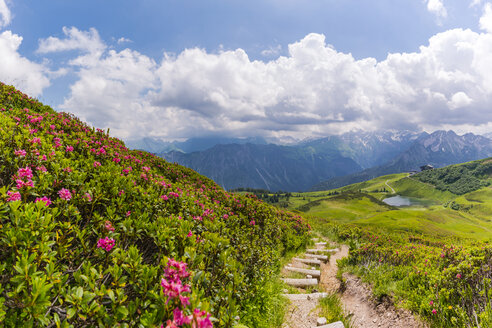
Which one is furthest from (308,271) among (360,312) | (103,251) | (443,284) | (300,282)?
(103,251)

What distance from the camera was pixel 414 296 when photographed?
629cm

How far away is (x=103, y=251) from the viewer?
3.50m

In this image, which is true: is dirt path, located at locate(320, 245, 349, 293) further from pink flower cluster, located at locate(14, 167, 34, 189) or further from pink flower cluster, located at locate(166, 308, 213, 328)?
pink flower cluster, located at locate(14, 167, 34, 189)

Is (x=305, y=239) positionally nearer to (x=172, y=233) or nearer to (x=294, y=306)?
(x=294, y=306)

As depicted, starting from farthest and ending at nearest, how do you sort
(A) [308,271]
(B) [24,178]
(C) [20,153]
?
(A) [308,271] → (C) [20,153] → (B) [24,178]

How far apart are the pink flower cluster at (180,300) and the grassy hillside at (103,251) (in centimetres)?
1

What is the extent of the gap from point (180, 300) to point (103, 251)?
1881 millimetres

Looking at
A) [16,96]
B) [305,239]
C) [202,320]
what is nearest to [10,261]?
[202,320]

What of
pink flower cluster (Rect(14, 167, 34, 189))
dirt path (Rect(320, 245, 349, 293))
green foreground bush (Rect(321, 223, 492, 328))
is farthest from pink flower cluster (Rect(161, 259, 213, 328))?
dirt path (Rect(320, 245, 349, 293))

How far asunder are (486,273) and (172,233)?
8135 mm

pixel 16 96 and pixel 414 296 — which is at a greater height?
pixel 16 96

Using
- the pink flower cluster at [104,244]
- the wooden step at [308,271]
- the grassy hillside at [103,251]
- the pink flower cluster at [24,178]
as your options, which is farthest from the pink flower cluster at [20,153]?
the wooden step at [308,271]

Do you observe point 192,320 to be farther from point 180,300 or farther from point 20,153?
point 20,153

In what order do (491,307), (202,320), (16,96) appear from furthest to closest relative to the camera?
1. (16,96)
2. (491,307)
3. (202,320)
